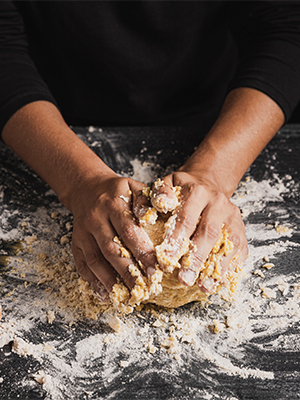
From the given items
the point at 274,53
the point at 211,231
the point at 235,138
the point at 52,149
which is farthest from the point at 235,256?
the point at 274,53

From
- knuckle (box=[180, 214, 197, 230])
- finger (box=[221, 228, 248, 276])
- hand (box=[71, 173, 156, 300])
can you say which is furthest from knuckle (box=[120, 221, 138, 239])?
finger (box=[221, 228, 248, 276])

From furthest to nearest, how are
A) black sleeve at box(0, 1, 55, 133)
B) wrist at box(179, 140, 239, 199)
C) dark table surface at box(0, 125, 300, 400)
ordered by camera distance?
black sleeve at box(0, 1, 55, 133), wrist at box(179, 140, 239, 199), dark table surface at box(0, 125, 300, 400)

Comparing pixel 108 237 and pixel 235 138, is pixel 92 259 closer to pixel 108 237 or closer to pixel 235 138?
pixel 108 237

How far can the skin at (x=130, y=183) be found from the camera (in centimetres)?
89

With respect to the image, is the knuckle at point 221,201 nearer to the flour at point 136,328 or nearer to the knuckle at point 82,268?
the flour at point 136,328

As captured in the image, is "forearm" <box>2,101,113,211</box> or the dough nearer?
the dough

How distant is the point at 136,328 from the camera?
911mm

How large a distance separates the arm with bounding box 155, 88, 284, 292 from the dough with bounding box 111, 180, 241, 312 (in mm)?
21

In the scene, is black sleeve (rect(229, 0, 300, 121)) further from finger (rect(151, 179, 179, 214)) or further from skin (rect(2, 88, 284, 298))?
finger (rect(151, 179, 179, 214))

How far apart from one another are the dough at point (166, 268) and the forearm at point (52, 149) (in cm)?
24

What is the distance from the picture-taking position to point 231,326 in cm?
91

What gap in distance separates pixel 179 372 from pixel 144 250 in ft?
Result: 0.89

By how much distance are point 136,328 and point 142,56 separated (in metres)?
1.03

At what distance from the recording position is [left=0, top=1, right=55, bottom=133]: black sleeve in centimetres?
126
